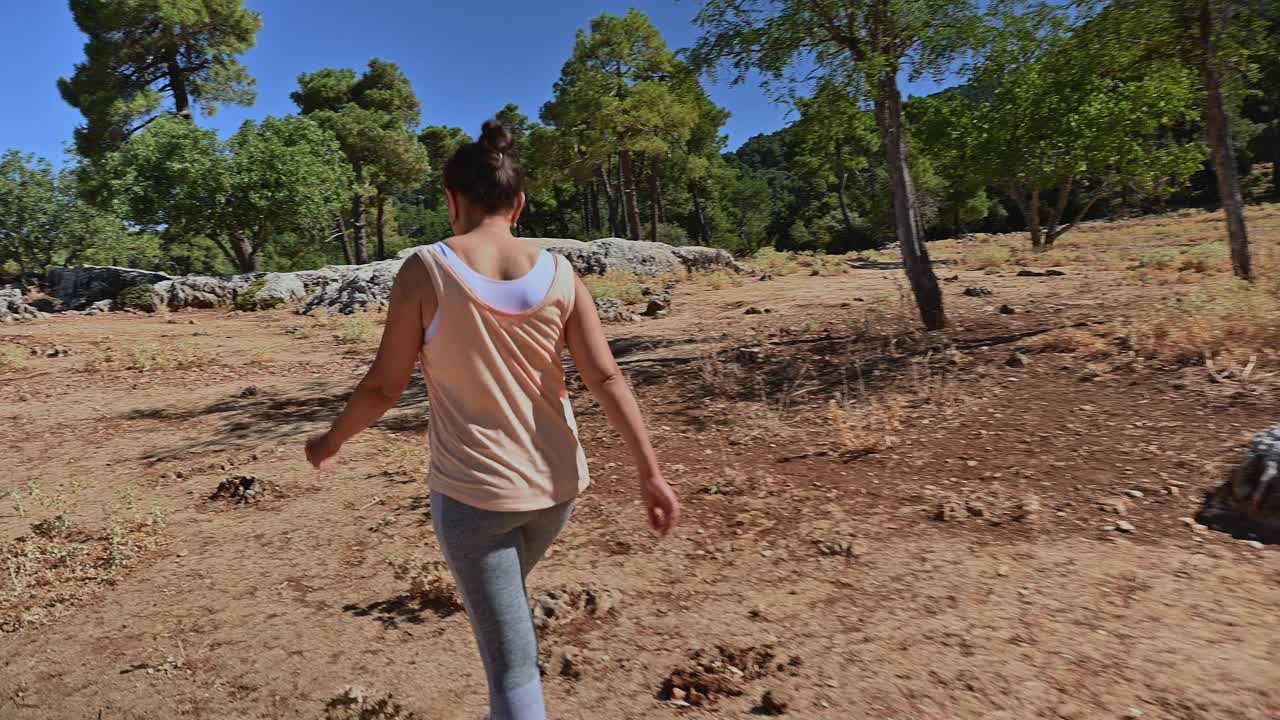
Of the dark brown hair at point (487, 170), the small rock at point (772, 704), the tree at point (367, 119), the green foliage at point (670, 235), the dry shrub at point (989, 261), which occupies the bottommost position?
the small rock at point (772, 704)

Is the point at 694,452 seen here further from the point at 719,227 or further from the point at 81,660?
the point at 719,227

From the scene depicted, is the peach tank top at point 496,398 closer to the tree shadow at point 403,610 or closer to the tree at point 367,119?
the tree shadow at point 403,610

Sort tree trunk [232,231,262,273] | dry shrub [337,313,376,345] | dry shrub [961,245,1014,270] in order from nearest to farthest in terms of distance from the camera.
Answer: dry shrub [337,313,376,345]
dry shrub [961,245,1014,270]
tree trunk [232,231,262,273]

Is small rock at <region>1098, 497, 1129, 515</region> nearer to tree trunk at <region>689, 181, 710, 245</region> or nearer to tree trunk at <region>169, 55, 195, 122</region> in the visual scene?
tree trunk at <region>169, 55, 195, 122</region>

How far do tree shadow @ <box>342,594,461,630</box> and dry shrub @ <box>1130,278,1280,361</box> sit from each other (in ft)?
19.8

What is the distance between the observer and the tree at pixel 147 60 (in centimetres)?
2125

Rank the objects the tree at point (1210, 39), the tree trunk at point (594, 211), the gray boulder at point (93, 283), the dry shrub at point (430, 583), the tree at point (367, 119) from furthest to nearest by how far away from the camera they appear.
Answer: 1. the tree trunk at point (594, 211)
2. the tree at point (367, 119)
3. the gray boulder at point (93, 283)
4. the tree at point (1210, 39)
5. the dry shrub at point (430, 583)

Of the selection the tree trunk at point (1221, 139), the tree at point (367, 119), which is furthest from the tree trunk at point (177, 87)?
the tree trunk at point (1221, 139)

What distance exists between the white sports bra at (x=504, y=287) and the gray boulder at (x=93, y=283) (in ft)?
71.2

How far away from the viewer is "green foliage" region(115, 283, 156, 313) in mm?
17938

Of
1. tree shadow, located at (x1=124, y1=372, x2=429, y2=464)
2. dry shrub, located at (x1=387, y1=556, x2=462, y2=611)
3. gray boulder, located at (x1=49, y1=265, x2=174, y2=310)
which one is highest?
gray boulder, located at (x1=49, y1=265, x2=174, y2=310)

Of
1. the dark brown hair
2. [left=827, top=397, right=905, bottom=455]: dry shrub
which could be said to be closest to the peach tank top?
the dark brown hair

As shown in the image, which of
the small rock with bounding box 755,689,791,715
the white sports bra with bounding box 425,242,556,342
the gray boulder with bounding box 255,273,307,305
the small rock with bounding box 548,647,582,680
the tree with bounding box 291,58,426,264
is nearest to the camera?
the white sports bra with bounding box 425,242,556,342

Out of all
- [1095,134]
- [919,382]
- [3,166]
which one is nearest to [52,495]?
[919,382]
